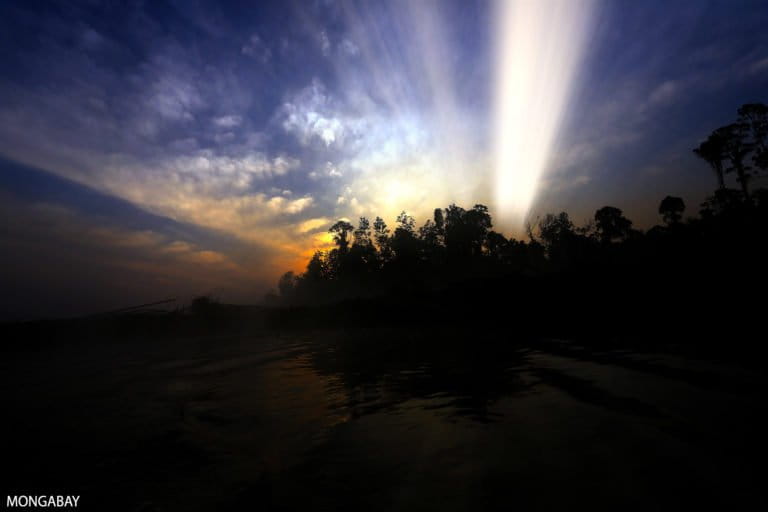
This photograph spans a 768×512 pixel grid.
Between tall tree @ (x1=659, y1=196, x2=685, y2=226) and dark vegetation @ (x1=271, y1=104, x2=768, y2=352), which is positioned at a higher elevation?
tall tree @ (x1=659, y1=196, x2=685, y2=226)

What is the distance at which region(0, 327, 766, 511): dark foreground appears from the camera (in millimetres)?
2424

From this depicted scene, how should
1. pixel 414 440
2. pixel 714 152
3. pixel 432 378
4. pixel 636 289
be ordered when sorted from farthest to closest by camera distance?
1. pixel 714 152
2. pixel 636 289
3. pixel 432 378
4. pixel 414 440

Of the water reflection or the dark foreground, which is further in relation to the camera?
the water reflection

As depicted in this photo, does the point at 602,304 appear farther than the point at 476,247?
No

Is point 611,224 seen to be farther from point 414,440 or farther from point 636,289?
point 414,440

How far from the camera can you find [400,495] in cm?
245

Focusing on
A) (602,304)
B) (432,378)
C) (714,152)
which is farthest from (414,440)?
(714,152)

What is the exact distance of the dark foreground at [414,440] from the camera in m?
2.42

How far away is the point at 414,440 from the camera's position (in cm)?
358

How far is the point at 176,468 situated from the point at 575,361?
7.76 m

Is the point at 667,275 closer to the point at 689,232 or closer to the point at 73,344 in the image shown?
the point at 689,232

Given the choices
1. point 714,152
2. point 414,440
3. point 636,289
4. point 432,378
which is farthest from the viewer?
point 714,152

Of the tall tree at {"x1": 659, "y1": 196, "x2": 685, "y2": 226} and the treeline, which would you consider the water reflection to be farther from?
the tall tree at {"x1": 659, "y1": 196, "x2": 685, "y2": 226}

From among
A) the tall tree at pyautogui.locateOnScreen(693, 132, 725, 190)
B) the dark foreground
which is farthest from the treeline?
the dark foreground
